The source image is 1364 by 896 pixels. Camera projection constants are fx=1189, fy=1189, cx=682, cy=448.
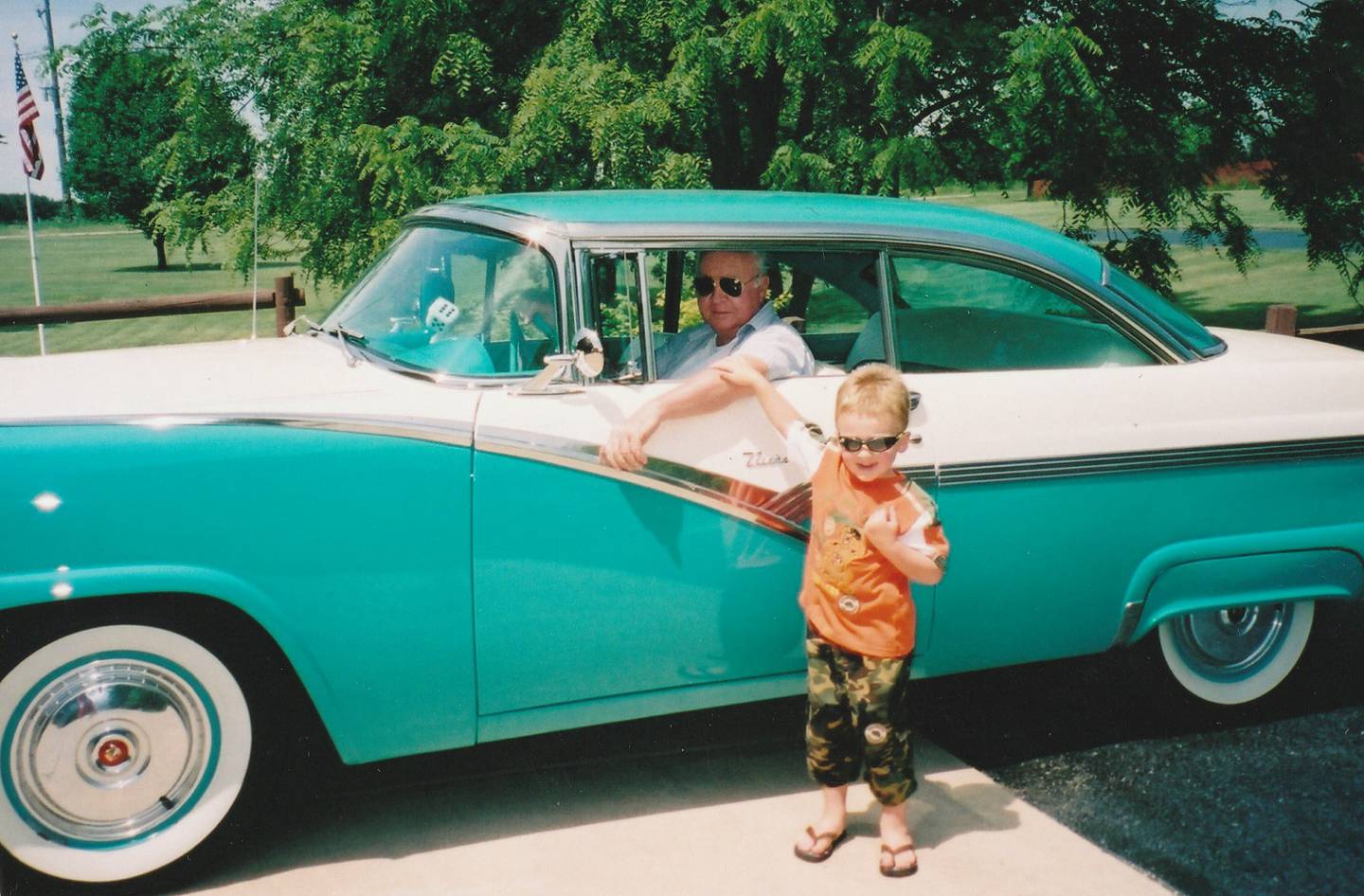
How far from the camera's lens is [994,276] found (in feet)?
12.3

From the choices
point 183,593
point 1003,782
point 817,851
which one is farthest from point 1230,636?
point 183,593

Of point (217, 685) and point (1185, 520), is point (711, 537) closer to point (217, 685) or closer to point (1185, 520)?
point (217, 685)

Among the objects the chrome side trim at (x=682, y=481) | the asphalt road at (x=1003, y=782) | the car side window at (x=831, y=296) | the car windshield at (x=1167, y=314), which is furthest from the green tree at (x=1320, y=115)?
the chrome side trim at (x=682, y=481)

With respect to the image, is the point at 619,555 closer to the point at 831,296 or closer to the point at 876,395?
the point at 876,395

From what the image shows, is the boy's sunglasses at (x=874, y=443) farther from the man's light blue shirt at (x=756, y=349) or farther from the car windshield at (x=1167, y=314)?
the car windshield at (x=1167, y=314)

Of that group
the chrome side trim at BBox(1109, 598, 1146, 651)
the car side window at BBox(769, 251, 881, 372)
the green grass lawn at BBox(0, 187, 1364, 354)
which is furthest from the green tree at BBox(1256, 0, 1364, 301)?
the chrome side trim at BBox(1109, 598, 1146, 651)

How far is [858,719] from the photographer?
2.99m

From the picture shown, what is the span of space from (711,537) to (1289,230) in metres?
36.5

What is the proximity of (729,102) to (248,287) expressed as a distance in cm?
557

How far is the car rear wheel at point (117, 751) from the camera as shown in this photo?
8.97ft

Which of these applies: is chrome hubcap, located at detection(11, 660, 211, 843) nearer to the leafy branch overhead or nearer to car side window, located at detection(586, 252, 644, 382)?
car side window, located at detection(586, 252, 644, 382)

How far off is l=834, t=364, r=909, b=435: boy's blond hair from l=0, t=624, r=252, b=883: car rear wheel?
1628 millimetres

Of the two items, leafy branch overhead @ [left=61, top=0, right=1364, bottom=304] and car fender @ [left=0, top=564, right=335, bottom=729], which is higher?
leafy branch overhead @ [left=61, top=0, right=1364, bottom=304]

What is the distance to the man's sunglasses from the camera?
3459 mm
